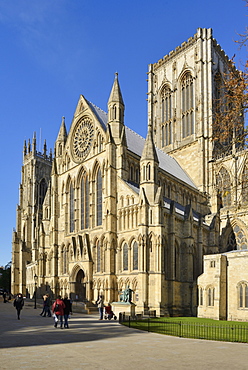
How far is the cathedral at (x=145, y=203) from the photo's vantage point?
128ft

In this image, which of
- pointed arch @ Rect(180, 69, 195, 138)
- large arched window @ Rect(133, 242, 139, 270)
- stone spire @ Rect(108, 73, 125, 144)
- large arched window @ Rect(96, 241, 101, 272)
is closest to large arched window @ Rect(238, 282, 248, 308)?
large arched window @ Rect(133, 242, 139, 270)

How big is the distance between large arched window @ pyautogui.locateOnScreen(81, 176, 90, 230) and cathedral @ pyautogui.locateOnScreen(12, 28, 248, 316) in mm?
110

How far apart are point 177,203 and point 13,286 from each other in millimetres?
37620

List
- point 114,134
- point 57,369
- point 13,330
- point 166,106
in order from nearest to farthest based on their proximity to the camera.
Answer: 1. point 57,369
2. point 13,330
3. point 114,134
4. point 166,106

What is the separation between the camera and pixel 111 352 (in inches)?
576

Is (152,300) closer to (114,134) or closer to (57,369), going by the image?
(114,134)

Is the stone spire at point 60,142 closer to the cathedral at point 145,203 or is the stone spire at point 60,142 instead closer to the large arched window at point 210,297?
the cathedral at point 145,203

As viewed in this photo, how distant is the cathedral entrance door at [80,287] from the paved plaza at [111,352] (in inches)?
953

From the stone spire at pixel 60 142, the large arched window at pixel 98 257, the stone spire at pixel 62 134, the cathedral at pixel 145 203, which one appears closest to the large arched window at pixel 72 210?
the cathedral at pixel 145 203

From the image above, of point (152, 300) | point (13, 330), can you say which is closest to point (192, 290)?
point (152, 300)

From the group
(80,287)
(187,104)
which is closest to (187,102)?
(187,104)

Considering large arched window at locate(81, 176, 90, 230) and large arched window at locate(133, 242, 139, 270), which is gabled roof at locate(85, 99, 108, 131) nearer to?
large arched window at locate(81, 176, 90, 230)

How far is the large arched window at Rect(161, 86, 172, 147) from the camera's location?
69250mm

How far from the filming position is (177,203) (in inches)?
2085
